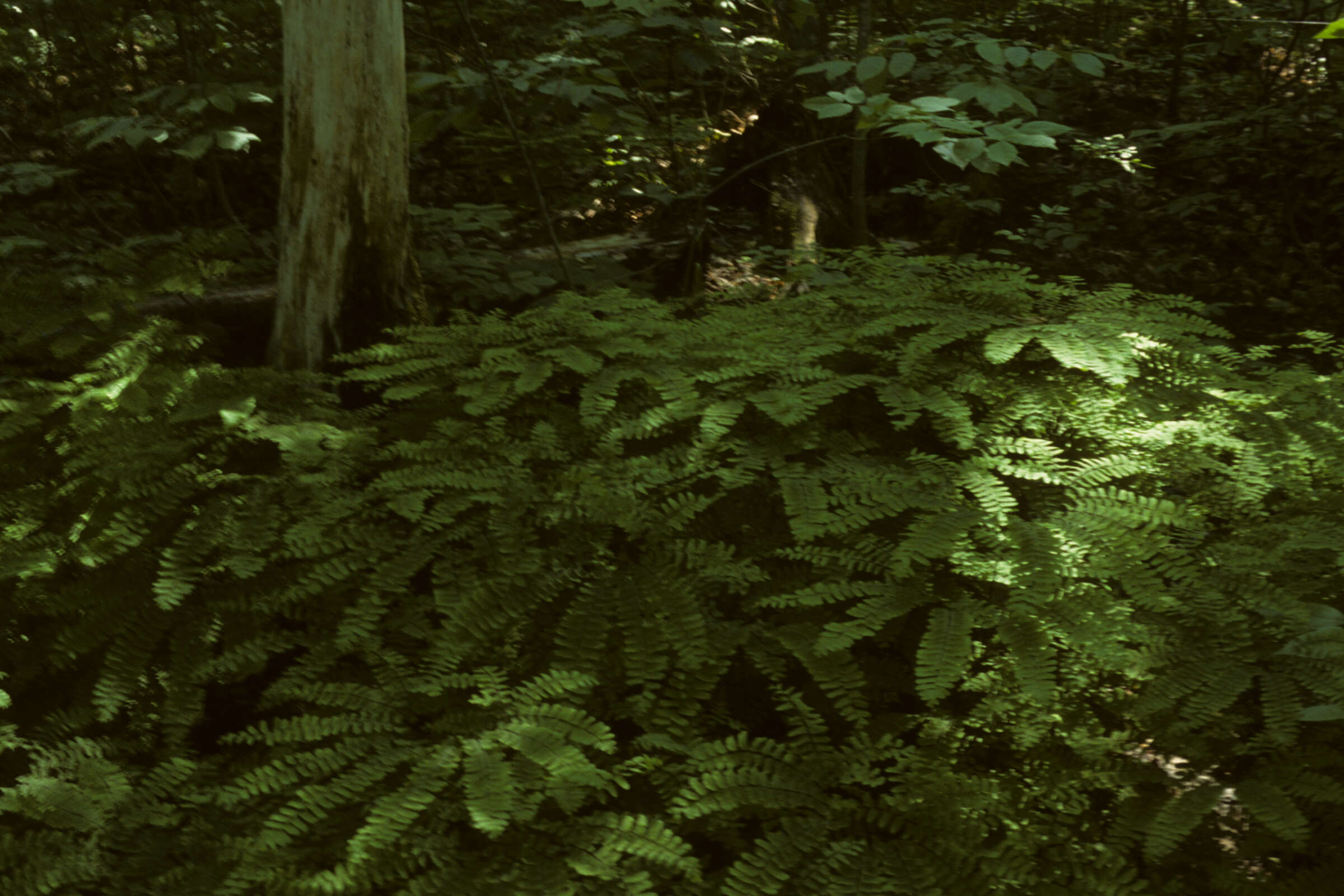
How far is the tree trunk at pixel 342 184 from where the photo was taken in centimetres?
411

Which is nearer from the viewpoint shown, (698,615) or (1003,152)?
(698,615)

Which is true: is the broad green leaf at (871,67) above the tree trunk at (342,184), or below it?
above

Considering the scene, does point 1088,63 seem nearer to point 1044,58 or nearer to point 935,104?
point 1044,58

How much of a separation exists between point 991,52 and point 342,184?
318 centimetres

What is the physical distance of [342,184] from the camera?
4.25 meters

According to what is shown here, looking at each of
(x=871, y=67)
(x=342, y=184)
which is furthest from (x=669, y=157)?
(x=342, y=184)

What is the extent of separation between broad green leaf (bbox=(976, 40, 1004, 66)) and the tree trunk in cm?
283

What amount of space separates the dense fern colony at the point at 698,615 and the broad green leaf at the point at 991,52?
118cm

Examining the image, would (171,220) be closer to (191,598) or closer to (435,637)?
(191,598)

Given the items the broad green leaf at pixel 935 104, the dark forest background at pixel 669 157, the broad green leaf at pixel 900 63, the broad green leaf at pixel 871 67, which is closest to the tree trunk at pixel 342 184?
the dark forest background at pixel 669 157

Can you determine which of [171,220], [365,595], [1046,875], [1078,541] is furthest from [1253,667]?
[171,220]

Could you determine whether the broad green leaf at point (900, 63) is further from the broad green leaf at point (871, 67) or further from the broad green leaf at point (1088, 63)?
the broad green leaf at point (1088, 63)

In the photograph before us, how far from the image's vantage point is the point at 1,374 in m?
3.80

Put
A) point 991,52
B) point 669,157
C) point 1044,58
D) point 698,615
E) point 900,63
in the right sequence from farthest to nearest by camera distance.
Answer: point 669,157
point 900,63
point 1044,58
point 991,52
point 698,615
